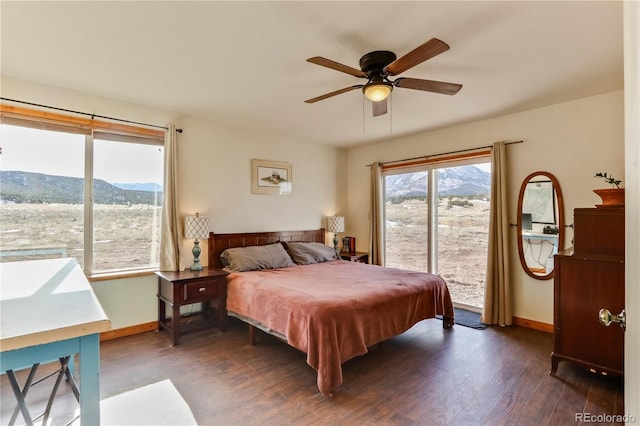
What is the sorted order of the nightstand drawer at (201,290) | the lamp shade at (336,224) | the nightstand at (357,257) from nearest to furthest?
the nightstand drawer at (201,290) < the nightstand at (357,257) < the lamp shade at (336,224)

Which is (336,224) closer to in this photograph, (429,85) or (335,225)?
(335,225)

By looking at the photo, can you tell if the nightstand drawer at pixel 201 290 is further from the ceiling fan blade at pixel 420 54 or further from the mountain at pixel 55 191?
the ceiling fan blade at pixel 420 54

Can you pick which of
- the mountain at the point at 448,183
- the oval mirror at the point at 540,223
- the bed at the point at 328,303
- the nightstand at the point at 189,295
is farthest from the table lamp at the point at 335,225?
the oval mirror at the point at 540,223

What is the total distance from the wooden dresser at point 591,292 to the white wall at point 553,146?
109 cm

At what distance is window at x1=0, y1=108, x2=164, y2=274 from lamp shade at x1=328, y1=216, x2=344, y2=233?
2602 mm

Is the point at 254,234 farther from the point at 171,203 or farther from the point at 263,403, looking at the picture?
the point at 263,403

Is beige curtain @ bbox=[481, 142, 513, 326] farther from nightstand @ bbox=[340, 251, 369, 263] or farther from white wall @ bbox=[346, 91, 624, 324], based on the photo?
nightstand @ bbox=[340, 251, 369, 263]

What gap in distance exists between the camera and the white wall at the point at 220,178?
3.24 m

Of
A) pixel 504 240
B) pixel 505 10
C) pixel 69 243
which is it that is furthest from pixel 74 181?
pixel 504 240

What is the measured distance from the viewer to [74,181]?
10.5 ft

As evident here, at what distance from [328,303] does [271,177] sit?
8.68 ft

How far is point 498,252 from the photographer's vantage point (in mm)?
3754

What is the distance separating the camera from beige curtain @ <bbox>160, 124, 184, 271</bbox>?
354 centimetres

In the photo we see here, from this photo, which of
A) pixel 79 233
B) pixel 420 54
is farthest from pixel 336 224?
pixel 420 54
